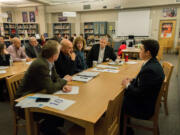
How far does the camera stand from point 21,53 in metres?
4.11

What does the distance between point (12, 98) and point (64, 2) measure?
10625 millimetres

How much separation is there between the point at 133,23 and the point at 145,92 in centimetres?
905

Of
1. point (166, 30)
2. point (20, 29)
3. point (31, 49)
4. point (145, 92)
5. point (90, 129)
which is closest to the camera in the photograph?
point (90, 129)

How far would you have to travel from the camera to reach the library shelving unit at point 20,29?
10342 mm

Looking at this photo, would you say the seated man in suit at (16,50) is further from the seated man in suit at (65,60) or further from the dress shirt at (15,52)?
the seated man in suit at (65,60)

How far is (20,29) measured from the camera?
446 inches

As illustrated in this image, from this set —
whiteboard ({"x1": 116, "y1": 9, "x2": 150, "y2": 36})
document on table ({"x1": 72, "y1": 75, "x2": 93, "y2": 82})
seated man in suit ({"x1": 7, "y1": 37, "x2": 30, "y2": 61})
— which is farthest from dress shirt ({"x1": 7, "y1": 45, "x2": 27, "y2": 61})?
whiteboard ({"x1": 116, "y1": 9, "x2": 150, "y2": 36})

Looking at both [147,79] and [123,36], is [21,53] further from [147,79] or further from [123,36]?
[123,36]

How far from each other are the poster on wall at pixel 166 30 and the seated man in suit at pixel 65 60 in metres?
8.70

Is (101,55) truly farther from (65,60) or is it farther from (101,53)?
(65,60)

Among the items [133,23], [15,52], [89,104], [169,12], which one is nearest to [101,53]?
[15,52]

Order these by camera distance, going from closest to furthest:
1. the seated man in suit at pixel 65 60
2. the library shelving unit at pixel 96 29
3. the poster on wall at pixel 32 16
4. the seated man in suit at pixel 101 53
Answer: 1. the seated man in suit at pixel 65 60
2. the seated man in suit at pixel 101 53
3. the library shelving unit at pixel 96 29
4. the poster on wall at pixel 32 16

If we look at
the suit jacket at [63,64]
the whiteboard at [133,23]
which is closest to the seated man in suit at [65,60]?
the suit jacket at [63,64]

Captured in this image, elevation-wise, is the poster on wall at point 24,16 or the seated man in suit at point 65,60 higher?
the poster on wall at point 24,16
